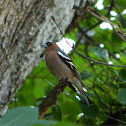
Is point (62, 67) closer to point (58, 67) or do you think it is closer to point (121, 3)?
point (58, 67)

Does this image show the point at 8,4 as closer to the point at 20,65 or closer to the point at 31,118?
the point at 20,65

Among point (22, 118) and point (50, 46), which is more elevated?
point (22, 118)

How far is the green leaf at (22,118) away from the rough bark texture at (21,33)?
Result: 177cm

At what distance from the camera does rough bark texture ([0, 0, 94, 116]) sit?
2.49 metres

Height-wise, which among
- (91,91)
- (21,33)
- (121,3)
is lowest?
(91,91)

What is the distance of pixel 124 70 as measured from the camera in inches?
114

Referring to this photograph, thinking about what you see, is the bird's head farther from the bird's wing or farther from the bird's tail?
the bird's tail

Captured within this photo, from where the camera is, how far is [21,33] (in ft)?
9.08

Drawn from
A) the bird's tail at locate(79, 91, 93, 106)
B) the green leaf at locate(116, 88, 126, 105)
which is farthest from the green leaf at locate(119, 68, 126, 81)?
the bird's tail at locate(79, 91, 93, 106)

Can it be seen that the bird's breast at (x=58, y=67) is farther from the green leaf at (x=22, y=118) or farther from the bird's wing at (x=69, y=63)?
the green leaf at (x=22, y=118)

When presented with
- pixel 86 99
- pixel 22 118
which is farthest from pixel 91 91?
pixel 22 118

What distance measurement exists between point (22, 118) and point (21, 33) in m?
2.15

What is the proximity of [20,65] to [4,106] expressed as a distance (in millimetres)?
558

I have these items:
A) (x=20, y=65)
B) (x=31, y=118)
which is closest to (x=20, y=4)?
(x=20, y=65)
